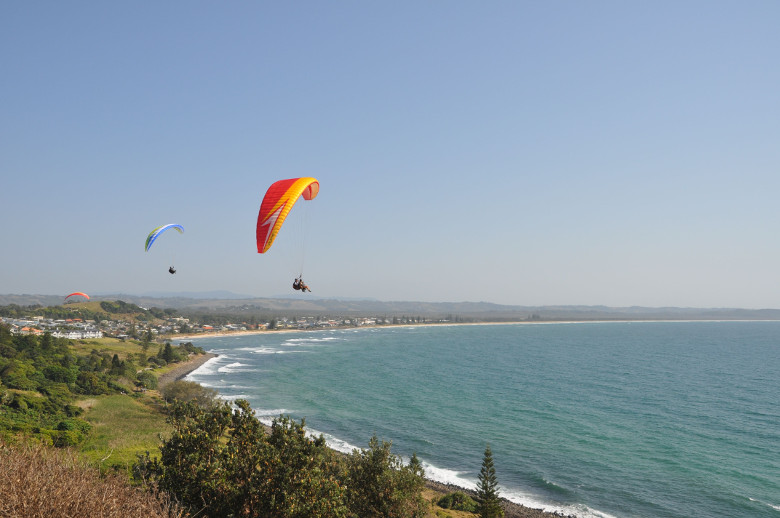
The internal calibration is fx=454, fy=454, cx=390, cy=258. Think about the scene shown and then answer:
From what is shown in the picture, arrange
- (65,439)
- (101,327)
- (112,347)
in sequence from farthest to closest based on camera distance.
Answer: (101,327) → (112,347) → (65,439)

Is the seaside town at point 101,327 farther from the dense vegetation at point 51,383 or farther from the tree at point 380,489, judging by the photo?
the tree at point 380,489

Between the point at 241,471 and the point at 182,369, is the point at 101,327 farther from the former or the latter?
the point at 241,471

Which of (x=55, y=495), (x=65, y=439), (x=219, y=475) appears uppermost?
(x=55, y=495)

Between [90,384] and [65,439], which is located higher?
[65,439]

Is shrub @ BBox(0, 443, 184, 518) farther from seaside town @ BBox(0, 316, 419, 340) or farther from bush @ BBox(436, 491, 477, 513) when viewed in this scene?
seaside town @ BBox(0, 316, 419, 340)

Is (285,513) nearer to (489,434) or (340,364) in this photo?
(489,434)

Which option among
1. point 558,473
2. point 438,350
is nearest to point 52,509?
point 558,473

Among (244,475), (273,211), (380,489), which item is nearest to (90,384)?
(273,211)
